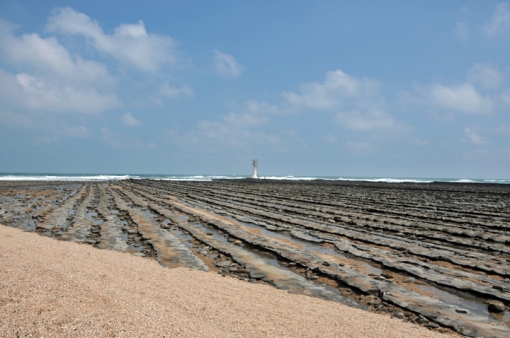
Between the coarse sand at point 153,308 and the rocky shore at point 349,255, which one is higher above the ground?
the coarse sand at point 153,308

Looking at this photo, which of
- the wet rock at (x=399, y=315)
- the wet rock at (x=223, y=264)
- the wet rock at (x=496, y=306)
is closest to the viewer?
the wet rock at (x=399, y=315)

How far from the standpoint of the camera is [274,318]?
439 centimetres

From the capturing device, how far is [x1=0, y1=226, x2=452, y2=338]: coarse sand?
3695 mm

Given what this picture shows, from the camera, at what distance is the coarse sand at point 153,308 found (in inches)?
145

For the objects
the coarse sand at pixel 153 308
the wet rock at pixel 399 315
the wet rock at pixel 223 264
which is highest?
the coarse sand at pixel 153 308

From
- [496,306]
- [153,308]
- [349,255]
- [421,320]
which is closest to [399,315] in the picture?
[421,320]

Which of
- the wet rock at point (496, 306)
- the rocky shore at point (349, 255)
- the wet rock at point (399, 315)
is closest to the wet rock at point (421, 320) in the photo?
the rocky shore at point (349, 255)

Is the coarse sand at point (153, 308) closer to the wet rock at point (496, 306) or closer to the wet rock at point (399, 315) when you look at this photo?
the wet rock at point (399, 315)

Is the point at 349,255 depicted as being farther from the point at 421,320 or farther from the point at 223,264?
the point at 421,320

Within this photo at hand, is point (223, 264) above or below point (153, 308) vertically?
below

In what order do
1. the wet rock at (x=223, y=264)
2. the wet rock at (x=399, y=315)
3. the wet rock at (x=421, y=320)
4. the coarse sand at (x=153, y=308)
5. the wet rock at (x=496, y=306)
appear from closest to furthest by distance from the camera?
the coarse sand at (x=153, y=308), the wet rock at (x=421, y=320), the wet rock at (x=399, y=315), the wet rock at (x=496, y=306), the wet rock at (x=223, y=264)

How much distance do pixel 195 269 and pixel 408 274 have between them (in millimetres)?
4547

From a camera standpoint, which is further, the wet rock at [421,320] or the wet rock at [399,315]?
the wet rock at [399,315]

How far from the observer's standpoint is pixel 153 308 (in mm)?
4301
